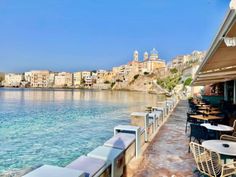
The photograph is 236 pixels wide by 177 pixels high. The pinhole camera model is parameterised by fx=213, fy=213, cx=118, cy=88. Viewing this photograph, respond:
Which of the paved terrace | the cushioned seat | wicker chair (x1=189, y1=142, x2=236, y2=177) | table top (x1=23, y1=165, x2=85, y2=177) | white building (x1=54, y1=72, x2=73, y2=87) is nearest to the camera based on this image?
table top (x1=23, y1=165, x2=85, y2=177)

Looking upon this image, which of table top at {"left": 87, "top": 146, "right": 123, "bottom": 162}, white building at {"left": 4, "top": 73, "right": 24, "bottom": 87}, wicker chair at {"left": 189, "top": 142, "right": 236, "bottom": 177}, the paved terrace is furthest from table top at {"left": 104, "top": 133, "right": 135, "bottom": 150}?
white building at {"left": 4, "top": 73, "right": 24, "bottom": 87}

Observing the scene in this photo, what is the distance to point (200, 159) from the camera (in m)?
2.85

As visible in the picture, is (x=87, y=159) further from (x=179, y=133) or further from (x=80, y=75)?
(x=80, y=75)

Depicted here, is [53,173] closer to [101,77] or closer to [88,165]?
[88,165]

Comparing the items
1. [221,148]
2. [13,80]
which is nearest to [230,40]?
[221,148]

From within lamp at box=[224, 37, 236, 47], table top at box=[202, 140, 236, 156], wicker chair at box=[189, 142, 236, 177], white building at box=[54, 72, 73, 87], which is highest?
white building at box=[54, 72, 73, 87]

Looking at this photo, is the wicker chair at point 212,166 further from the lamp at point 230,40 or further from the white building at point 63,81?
the white building at point 63,81

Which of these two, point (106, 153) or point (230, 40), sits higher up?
point (230, 40)

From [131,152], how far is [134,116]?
1230mm

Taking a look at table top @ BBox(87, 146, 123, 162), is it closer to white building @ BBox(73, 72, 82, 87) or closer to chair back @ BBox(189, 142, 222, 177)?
chair back @ BBox(189, 142, 222, 177)

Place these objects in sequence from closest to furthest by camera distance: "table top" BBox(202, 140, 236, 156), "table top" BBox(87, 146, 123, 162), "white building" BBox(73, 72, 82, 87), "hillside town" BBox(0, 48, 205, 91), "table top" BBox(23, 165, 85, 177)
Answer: "table top" BBox(23, 165, 85, 177) → "table top" BBox(87, 146, 123, 162) → "table top" BBox(202, 140, 236, 156) → "hillside town" BBox(0, 48, 205, 91) → "white building" BBox(73, 72, 82, 87)

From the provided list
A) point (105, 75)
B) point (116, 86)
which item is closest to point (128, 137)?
point (116, 86)

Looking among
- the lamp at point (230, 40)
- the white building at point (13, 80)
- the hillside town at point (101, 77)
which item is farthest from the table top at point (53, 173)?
the white building at point (13, 80)

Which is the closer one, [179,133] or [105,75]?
[179,133]
